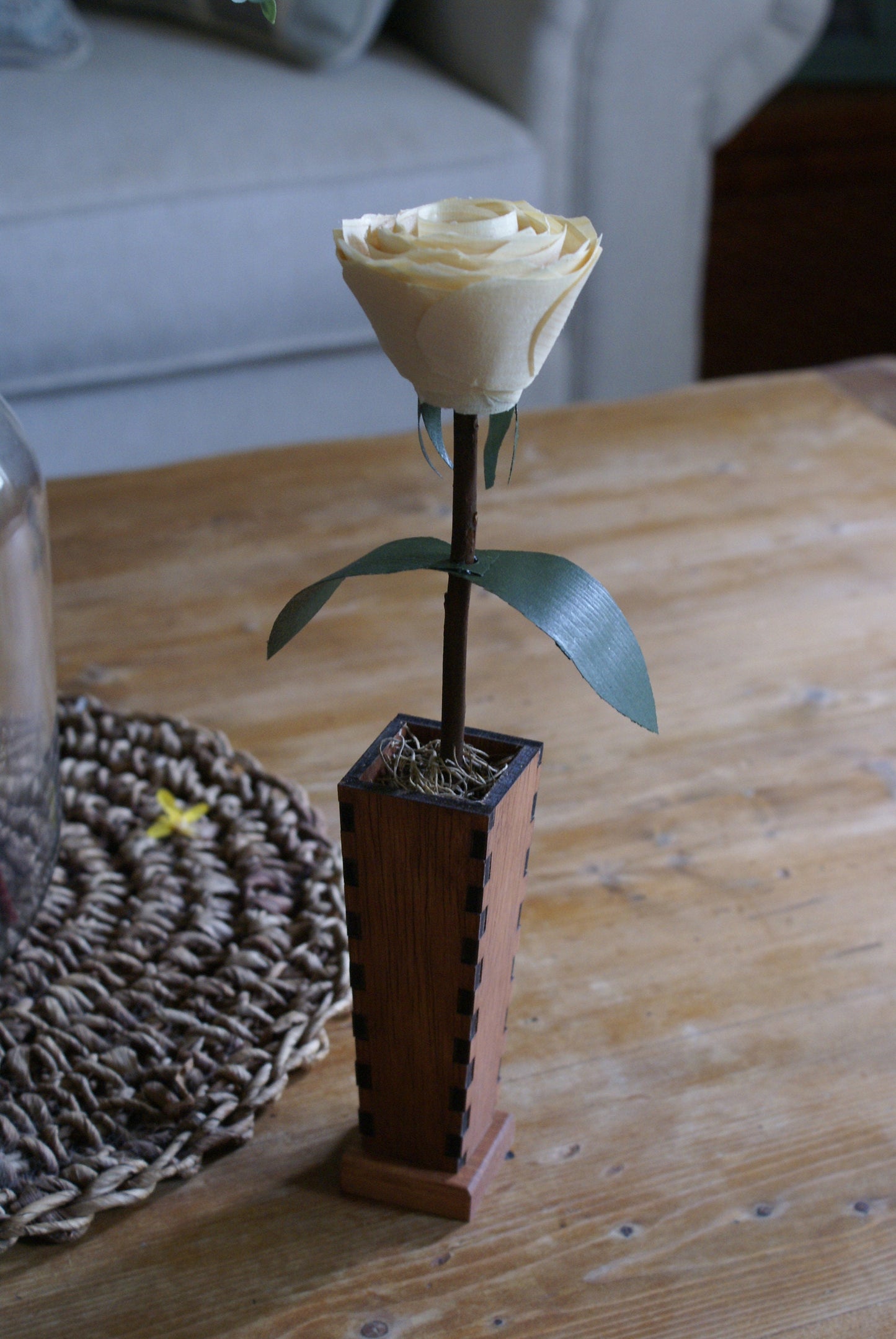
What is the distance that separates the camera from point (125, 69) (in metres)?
1.57

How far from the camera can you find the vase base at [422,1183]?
0.53 metres

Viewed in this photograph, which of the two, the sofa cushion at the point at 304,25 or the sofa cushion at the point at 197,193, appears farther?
the sofa cushion at the point at 304,25

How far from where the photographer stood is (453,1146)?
21.0 inches

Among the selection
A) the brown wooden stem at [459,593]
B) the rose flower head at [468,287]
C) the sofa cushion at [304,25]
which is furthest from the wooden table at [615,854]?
the sofa cushion at [304,25]

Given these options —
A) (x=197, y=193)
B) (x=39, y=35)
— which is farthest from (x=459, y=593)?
(x=39, y=35)

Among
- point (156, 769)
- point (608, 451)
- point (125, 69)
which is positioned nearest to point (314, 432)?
point (125, 69)

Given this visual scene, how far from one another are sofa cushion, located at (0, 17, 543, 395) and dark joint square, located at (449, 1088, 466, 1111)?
115cm

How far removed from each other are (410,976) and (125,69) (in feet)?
4.64

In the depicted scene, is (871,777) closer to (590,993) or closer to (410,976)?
(590,993)

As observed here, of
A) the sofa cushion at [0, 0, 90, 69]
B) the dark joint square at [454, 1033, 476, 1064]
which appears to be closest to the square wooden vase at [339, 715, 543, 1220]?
the dark joint square at [454, 1033, 476, 1064]

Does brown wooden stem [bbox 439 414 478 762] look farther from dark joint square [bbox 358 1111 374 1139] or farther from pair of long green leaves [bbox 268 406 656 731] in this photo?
dark joint square [bbox 358 1111 374 1139]

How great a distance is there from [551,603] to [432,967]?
16 cm

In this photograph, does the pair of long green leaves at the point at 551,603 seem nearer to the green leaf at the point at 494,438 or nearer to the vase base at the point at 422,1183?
the green leaf at the point at 494,438

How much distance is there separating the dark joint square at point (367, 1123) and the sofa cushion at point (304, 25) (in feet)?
4.61
